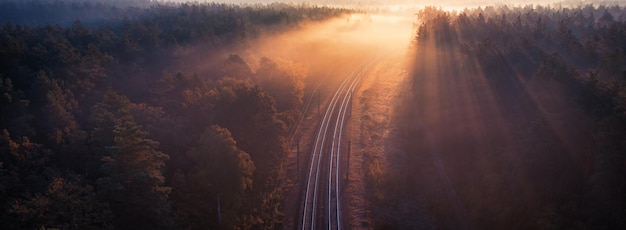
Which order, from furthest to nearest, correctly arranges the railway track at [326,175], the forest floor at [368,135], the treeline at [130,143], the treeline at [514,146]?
the forest floor at [368,135], the railway track at [326,175], the treeline at [514,146], the treeline at [130,143]

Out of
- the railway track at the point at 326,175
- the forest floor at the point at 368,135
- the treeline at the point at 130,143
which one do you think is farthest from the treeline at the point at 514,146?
the treeline at the point at 130,143

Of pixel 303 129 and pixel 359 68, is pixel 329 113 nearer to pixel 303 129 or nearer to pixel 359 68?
pixel 303 129

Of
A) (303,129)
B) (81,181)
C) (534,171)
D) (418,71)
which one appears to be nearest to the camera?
(81,181)

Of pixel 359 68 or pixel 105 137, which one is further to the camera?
pixel 359 68

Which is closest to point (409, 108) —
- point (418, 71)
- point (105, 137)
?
point (418, 71)

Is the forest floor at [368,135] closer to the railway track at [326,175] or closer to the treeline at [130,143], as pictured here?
the railway track at [326,175]

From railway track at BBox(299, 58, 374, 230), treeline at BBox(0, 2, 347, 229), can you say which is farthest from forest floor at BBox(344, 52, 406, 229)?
treeline at BBox(0, 2, 347, 229)
